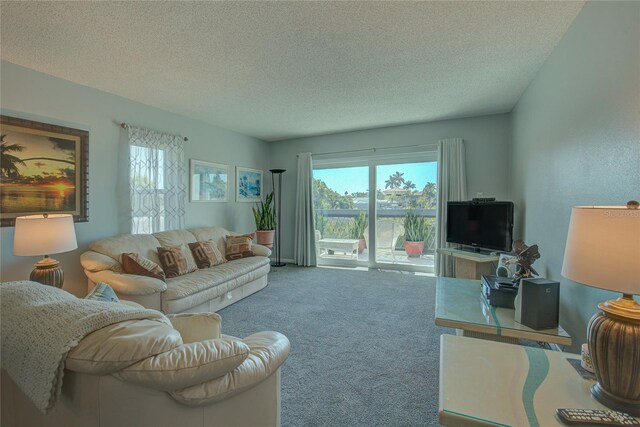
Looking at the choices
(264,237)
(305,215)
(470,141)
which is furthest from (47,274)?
(470,141)

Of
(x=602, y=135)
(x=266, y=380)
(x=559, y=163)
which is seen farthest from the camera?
(x=559, y=163)

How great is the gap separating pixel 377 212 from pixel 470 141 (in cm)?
190

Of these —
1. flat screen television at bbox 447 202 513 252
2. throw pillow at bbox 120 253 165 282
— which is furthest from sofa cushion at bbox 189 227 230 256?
flat screen television at bbox 447 202 513 252

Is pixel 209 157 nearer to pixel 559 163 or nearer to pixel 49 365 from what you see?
pixel 49 365

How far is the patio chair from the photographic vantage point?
206 inches

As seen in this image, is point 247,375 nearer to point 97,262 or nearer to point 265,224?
point 97,262

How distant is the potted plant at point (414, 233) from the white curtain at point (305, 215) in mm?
1756

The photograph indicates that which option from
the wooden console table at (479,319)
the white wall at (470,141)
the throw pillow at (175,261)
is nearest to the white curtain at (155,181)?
the throw pillow at (175,261)

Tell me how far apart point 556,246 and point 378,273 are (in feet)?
9.69

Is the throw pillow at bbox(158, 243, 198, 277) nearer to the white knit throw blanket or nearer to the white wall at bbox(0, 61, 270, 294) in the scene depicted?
the white wall at bbox(0, 61, 270, 294)

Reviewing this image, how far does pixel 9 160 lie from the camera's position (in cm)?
262

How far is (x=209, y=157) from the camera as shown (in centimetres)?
475

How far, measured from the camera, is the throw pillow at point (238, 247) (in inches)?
166

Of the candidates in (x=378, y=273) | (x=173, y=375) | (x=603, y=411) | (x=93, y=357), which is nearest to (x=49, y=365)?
(x=93, y=357)
